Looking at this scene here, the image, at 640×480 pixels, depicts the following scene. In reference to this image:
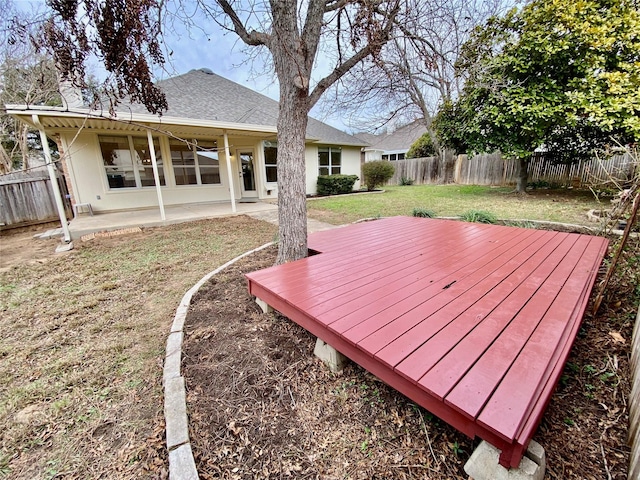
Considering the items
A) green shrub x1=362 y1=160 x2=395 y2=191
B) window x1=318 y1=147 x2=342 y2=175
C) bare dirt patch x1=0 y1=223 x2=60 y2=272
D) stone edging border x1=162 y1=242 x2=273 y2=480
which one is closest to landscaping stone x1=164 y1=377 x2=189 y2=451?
stone edging border x1=162 y1=242 x2=273 y2=480

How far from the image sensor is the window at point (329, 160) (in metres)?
13.0

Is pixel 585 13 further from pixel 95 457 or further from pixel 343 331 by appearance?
pixel 95 457

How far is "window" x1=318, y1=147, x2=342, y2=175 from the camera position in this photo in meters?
13.0

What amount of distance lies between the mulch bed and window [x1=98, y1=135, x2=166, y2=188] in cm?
805

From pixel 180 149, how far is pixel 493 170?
13205 millimetres

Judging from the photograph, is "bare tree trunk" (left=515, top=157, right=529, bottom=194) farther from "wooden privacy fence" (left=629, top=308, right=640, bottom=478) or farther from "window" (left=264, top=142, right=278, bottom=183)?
"wooden privacy fence" (left=629, top=308, right=640, bottom=478)

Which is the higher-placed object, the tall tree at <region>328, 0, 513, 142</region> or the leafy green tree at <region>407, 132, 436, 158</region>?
the tall tree at <region>328, 0, 513, 142</region>

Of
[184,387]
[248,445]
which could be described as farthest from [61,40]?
[248,445]

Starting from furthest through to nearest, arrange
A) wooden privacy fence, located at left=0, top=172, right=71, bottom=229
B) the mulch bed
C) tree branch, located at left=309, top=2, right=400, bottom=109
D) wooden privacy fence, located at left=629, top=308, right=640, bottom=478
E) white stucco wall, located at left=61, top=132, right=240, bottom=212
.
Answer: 1. white stucco wall, located at left=61, top=132, right=240, bottom=212
2. wooden privacy fence, located at left=0, top=172, right=71, bottom=229
3. tree branch, located at left=309, top=2, right=400, bottom=109
4. the mulch bed
5. wooden privacy fence, located at left=629, top=308, right=640, bottom=478

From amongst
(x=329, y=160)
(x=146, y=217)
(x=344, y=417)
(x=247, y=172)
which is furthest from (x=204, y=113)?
(x=344, y=417)

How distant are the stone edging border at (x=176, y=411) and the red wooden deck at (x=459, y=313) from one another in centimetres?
79

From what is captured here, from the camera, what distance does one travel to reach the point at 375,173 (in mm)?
13508

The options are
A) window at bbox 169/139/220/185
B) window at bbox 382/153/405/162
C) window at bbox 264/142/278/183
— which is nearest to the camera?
window at bbox 169/139/220/185

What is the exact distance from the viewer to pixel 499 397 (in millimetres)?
1250
